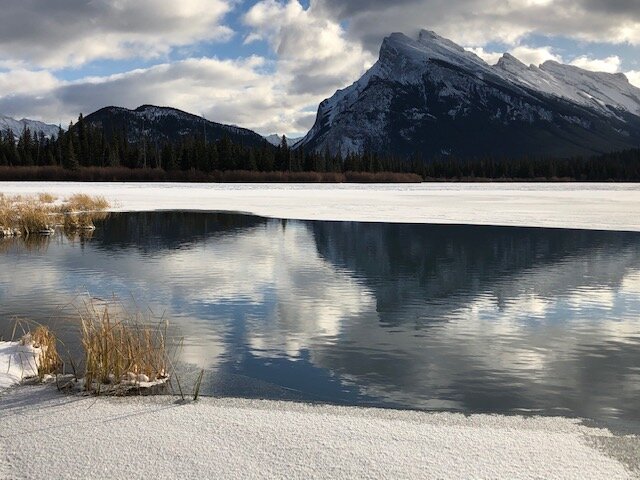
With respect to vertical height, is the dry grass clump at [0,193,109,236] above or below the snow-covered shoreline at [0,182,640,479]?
above

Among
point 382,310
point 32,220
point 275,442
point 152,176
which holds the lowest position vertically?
point 382,310

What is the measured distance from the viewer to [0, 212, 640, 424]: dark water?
8.57m

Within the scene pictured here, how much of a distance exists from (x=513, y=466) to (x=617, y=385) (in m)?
4.11

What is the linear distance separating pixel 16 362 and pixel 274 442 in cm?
468

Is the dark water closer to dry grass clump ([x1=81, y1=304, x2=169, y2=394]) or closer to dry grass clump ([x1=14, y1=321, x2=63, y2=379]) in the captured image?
dry grass clump ([x1=81, y1=304, x2=169, y2=394])

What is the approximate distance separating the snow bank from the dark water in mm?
1711

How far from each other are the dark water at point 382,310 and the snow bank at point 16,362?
1711 millimetres

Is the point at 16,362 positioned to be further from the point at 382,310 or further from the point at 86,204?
the point at 86,204

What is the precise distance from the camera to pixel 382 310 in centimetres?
1386

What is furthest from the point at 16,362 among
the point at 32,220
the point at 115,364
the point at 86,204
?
the point at 86,204

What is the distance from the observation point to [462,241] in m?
27.2

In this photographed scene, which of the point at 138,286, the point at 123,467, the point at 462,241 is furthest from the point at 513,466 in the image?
the point at 462,241

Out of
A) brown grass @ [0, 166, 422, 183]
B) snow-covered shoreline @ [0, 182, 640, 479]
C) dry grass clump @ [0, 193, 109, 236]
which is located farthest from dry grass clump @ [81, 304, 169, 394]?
brown grass @ [0, 166, 422, 183]

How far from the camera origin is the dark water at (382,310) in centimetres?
857
